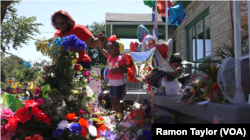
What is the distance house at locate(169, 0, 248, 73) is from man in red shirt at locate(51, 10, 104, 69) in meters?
1.95

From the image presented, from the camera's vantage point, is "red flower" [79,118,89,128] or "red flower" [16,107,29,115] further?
"red flower" [79,118,89,128]

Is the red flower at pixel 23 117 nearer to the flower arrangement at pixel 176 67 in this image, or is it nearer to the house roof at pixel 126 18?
the flower arrangement at pixel 176 67

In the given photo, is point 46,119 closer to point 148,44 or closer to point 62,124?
point 62,124

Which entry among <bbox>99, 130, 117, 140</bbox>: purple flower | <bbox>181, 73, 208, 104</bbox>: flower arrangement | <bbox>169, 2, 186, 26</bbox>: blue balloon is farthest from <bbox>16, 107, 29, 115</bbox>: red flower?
<bbox>169, 2, 186, 26</bbox>: blue balloon

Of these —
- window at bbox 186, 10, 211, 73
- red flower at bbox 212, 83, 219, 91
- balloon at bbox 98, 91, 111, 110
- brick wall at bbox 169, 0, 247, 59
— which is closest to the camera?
red flower at bbox 212, 83, 219, 91

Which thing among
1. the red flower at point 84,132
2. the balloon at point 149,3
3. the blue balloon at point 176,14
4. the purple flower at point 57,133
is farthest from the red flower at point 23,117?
the blue balloon at point 176,14

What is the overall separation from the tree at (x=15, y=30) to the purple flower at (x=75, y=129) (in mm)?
16741

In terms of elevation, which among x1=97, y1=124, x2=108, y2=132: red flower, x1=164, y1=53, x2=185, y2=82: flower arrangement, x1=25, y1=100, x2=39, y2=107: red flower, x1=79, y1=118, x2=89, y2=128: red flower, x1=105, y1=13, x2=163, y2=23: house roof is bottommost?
x1=97, y1=124, x2=108, y2=132: red flower

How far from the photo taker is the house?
17.8 feet

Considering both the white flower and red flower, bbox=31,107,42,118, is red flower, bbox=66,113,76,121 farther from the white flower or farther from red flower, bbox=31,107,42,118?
red flower, bbox=31,107,42,118

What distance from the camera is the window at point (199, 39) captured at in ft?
23.3

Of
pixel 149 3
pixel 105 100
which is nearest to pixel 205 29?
pixel 149 3

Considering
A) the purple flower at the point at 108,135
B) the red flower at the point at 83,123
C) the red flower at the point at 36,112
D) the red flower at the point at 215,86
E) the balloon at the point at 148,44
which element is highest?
the balloon at the point at 148,44

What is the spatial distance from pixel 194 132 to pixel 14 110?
5.36 feet
